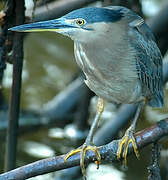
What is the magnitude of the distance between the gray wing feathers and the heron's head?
0.87 feet

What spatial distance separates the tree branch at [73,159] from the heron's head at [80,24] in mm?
636

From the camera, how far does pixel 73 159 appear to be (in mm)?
3047

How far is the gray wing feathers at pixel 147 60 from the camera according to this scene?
11.3 feet

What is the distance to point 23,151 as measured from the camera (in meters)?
5.09

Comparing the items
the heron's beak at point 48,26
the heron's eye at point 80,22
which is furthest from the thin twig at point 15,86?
the heron's eye at point 80,22

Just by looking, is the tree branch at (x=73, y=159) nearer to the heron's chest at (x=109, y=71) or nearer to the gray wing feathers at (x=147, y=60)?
the heron's chest at (x=109, y=71)

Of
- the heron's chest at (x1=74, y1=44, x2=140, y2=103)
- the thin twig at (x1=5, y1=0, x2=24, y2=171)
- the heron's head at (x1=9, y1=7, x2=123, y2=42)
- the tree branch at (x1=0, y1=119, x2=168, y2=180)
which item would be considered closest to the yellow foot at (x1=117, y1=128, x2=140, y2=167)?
the tree branch at (x1=0, y1=119, x2=168, y2=180)

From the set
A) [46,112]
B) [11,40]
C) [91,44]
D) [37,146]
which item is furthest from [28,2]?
[91,44]

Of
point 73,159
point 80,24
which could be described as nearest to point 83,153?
point 73,159

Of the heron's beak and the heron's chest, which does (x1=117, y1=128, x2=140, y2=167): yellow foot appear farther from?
the heron's beak

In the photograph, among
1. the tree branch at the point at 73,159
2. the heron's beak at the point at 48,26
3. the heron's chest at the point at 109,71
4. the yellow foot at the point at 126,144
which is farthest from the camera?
the heron's chest at the point at 109,71

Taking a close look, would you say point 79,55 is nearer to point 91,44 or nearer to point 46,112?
point 91,44

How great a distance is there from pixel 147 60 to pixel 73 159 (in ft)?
2.84

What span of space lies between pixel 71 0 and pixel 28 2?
148 centimetres
